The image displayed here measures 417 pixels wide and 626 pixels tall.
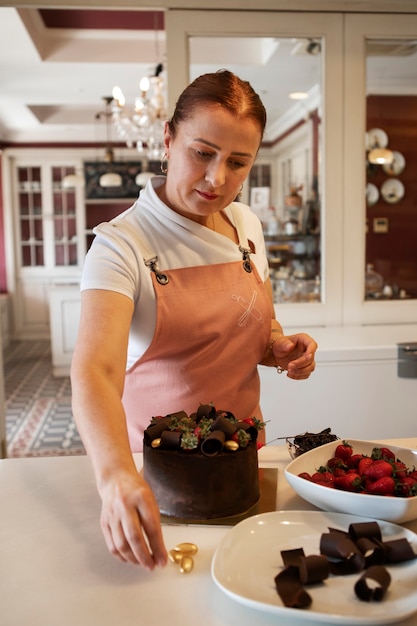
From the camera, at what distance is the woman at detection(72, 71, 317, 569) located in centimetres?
118

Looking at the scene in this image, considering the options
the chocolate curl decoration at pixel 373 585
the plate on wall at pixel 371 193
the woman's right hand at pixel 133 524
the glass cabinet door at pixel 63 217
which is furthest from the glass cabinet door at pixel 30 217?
the chocolate curl decoration at pixel 373 585

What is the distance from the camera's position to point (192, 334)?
137 cm

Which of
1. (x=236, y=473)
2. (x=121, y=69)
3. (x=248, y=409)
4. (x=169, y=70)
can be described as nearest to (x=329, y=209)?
(x=169, y=70)

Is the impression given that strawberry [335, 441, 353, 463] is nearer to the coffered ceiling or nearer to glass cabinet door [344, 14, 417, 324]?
the coffered ceiling

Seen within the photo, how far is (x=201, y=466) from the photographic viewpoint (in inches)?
37.4

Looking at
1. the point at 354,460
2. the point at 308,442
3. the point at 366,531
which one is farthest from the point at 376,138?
the point at 366,531

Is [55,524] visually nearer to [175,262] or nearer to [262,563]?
[262,563]

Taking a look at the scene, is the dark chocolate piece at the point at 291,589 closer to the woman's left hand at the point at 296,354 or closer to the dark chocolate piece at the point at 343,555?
the dark chocolate piece at the point at 343,555

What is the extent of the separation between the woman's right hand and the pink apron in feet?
1.92

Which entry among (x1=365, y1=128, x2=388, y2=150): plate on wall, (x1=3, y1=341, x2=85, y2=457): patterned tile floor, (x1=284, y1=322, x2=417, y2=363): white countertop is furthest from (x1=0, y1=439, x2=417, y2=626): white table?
→ (x1=3, y1=341, x2=85, y2=457): patterned tile floor

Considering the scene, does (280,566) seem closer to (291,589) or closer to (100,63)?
(291,589)

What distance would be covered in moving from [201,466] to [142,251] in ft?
1.77

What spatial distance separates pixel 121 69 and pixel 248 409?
16.1 feet

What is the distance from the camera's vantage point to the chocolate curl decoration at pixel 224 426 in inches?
38.6
